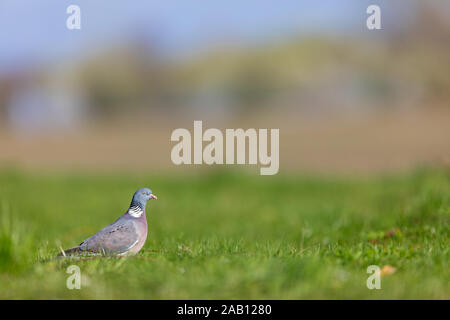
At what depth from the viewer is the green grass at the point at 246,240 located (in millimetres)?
4125

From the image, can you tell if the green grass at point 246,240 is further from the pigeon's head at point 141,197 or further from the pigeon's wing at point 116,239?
the pigeon's head at point 141,197

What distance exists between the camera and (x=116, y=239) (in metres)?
4.41

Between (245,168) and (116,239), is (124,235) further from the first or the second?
(245,168)
